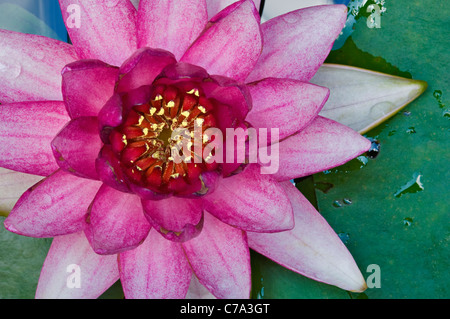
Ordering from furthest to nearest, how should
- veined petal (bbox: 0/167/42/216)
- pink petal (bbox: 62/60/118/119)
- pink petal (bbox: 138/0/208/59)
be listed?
1. veined petal (bbox: 0/167/42/216)
2. pink petal (bbox: 138/0/208/59)
3. pink petal (bbox: 62/60/118/119)

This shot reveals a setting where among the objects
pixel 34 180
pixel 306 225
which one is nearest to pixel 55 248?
pixel 34 180

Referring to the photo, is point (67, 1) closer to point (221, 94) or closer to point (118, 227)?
point (221, 94)

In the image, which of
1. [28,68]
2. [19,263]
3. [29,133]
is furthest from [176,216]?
[19,263]

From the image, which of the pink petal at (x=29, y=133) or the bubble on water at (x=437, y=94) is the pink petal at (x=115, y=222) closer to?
the pink petal at (x=29, y=133)

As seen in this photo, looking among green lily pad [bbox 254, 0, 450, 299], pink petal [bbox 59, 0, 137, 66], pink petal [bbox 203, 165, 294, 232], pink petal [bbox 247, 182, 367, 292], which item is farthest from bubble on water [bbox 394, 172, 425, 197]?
pink petal [bbox 59, 0, 137, 66]

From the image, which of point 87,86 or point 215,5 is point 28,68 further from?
point 215,5

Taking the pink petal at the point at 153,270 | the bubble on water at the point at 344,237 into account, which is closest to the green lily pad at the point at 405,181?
the bubble on water at the point at 344,237

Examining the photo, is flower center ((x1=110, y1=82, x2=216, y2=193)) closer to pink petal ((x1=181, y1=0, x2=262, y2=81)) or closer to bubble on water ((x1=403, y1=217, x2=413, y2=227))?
pink petal ((x1=181, y1=0, x2=262, y2=81))
